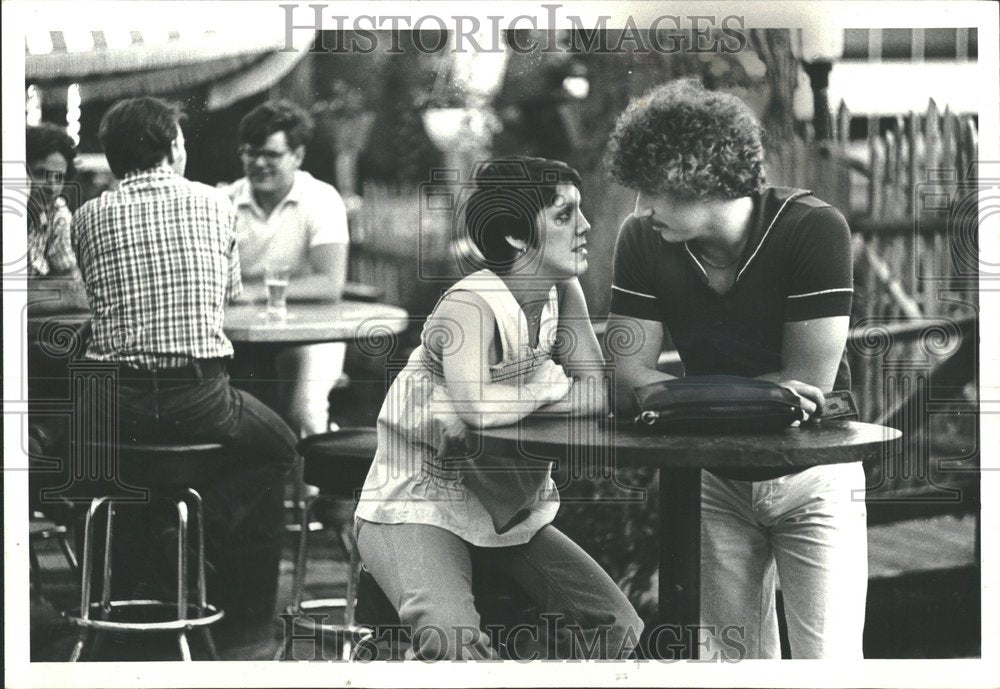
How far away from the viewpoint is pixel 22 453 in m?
4.43

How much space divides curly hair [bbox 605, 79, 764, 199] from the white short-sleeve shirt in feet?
3.16

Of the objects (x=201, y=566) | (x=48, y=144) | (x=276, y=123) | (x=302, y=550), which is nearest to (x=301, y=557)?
(x=302, y=550)

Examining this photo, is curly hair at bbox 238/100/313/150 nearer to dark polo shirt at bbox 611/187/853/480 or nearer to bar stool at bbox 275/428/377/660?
bar stool at bbox 275/428/377/660

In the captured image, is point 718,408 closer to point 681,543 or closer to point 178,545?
point 681,543

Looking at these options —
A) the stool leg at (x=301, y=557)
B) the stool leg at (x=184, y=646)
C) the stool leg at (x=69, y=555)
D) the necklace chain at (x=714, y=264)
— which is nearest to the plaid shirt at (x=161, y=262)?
the stool leg at (x=301, y=557)

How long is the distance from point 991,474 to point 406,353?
6.78 feet

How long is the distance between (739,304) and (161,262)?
196 centimetres

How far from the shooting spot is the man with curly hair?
14.0ft

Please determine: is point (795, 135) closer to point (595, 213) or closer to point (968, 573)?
point (595, 213)

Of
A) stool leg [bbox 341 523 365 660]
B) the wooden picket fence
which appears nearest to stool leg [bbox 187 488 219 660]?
stool leg [bbox 341 523 365 660]

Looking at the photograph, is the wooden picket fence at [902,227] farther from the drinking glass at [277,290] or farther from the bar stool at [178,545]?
the bar stool at [178,545]

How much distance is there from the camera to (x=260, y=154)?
14.3ft

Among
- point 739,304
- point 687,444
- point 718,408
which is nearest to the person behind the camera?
point 687,444

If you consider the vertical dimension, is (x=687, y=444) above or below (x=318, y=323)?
below
